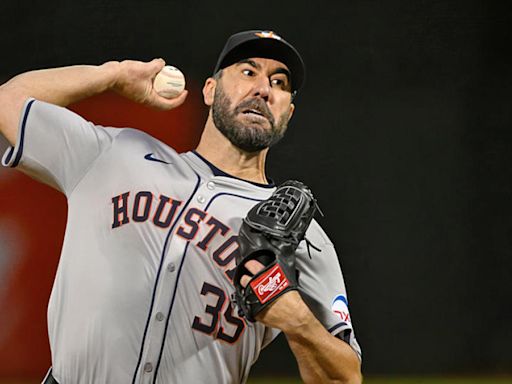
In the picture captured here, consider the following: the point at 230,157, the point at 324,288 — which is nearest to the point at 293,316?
the point at 324,288

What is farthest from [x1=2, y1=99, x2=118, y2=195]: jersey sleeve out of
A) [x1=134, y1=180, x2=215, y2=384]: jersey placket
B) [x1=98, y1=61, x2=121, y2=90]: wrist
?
[x1=134, y1=180, x2=215, y2=384]: jersey placket

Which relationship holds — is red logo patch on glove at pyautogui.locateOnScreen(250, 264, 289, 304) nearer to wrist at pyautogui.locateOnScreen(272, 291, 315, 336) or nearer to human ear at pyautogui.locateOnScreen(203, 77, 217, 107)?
wrist at pyautogui.locateOnScreen(272, 291, 315, 336)

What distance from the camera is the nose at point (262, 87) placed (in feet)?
6.39

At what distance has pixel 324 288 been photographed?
1.80 meters

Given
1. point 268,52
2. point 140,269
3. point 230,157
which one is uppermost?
point 268,52

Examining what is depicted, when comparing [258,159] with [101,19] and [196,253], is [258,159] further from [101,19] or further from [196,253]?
[101,19]

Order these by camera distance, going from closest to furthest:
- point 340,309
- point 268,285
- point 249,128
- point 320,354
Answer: point 268,285 < point 320,354 < point 340,309 < point 249,128

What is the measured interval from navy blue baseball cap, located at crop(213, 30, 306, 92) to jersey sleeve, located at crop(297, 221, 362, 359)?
0.44m

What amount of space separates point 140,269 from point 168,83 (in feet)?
1.48

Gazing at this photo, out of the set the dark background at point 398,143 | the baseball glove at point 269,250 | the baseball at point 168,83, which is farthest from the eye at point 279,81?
the dark background at point 398,143

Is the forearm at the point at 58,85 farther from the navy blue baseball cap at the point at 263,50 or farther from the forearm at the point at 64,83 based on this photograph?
the navy blue baseball cap at the point at 263,50

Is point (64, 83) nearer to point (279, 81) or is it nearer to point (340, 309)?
point (279, 81)

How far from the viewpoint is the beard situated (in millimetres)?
1940

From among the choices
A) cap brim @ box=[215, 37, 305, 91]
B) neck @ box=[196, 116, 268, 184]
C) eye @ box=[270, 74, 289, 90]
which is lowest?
neck @ box=[196, 116, 268, 184]
